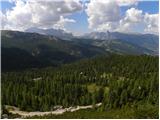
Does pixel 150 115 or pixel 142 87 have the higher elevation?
pixel 150 115

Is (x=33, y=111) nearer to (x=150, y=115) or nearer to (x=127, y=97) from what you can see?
(x=127, y=97)

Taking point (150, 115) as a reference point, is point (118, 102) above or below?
below

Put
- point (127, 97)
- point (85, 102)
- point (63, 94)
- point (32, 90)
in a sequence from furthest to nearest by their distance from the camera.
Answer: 1. point (32, 90)
2. point (63, 94)
3. point (85, 102)
4. point (127, 97)

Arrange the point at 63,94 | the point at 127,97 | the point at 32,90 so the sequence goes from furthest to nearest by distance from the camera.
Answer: the point at 32,90
the point at 63,94
the point at 127,97

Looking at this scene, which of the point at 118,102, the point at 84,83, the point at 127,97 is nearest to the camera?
the point at 118,102

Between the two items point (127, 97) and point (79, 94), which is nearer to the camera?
point (127, 97)

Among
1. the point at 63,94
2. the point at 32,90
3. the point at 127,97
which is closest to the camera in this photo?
the point at 127,97

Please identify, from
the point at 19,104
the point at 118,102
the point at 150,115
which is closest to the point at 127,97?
the point at 118,102

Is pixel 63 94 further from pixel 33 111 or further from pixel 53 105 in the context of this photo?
pixel 33 111

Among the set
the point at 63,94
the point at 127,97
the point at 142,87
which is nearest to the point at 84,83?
the point at 63,94
